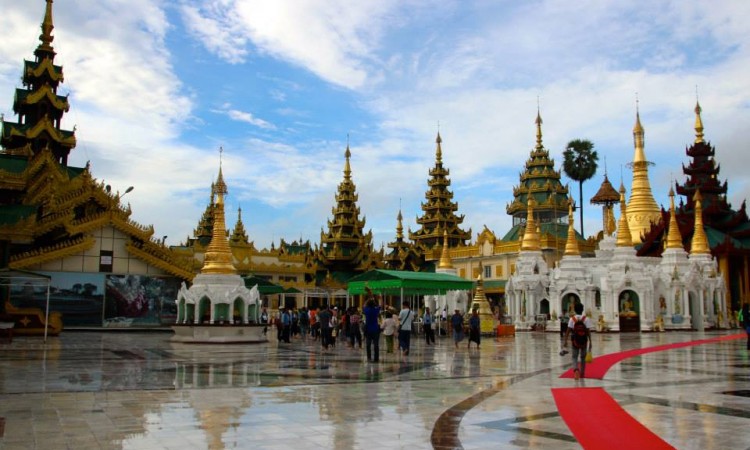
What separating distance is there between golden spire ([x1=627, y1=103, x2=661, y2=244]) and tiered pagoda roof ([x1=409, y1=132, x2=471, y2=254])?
51.5 ft

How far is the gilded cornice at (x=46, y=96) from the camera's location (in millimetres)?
43094

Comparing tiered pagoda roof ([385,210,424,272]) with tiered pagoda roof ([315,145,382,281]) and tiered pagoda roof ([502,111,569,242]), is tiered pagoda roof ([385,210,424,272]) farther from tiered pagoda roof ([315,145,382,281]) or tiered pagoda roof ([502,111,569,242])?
tiered pagoda roof ([502,111,569,242])

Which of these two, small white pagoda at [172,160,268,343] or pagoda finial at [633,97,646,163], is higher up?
pagoda finial at [633,97,646,163]

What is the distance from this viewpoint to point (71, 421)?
786cm

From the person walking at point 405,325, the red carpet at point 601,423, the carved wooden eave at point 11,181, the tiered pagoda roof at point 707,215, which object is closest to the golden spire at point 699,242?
the tiered pagoda roof at point 707,215

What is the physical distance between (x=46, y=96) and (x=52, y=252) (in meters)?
14.9

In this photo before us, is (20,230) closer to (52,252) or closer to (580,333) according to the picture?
(52,252)

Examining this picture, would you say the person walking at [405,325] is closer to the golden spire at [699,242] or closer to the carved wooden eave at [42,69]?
the golden spire at [699,242]

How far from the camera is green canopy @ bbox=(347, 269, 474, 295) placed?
28669 mm

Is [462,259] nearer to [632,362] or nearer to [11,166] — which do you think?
[11,166]

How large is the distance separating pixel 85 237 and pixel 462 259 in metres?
31.7

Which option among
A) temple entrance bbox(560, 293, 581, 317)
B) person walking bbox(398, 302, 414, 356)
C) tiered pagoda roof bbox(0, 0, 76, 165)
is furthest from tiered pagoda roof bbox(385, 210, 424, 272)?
person walking bbox(398, 302, 414, 356)

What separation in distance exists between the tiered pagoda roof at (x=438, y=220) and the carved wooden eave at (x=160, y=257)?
95.5 ft

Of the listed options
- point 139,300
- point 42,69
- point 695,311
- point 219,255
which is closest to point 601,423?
point 219,255
